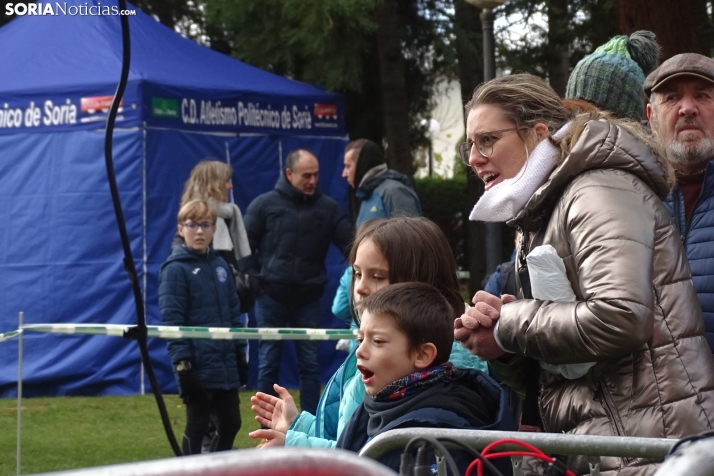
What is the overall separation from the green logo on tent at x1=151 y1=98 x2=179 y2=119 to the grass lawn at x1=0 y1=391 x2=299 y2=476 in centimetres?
268

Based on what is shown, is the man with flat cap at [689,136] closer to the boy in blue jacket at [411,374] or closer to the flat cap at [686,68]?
the flat cap at [686,68]

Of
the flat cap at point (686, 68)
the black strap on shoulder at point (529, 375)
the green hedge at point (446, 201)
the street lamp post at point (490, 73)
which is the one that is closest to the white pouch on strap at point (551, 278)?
the black strap on shoulder at point (529, 375)

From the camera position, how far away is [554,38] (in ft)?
46.7

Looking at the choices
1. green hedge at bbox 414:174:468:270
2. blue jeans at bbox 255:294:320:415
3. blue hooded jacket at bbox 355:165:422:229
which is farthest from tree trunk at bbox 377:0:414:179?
green hedge at bbox 414:174:468:270

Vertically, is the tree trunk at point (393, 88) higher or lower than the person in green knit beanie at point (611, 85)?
higher

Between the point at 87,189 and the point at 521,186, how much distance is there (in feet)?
28.2

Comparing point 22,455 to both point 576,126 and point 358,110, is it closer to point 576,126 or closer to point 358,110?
point 576,126

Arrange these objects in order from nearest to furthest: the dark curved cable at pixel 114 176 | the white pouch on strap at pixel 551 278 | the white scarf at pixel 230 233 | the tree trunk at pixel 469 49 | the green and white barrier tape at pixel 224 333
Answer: the white pouch on strap at pixel 551 278 < the dark curved cable at pixel 114 176 < the green and white barrier tape at pixel 224 333 < the white scarf at pixel 230 233 < the tree trunk at pixel 469 49

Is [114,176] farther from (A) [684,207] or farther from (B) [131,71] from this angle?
(B) [131,71]

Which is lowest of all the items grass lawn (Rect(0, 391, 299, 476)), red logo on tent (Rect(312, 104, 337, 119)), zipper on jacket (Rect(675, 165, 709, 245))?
grass lawn (Rect(0, 391, 299, 476))

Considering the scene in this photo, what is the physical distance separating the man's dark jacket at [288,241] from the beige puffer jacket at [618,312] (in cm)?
660

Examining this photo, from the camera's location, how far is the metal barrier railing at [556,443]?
2268mm

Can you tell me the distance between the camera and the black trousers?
6832 mm

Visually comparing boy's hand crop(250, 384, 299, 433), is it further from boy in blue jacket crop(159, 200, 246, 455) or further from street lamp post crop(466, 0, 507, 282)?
street lamp post crop(466, 0, 507, 282)
